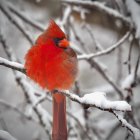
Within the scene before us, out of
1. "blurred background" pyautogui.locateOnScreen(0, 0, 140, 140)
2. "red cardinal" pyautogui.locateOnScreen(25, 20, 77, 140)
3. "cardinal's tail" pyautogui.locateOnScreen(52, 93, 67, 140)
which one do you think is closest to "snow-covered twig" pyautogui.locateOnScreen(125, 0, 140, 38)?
"blurred background" pyautogui.locateOnScreen(0, 0, 140, 140)

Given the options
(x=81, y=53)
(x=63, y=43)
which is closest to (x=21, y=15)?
(x=81, y=53)

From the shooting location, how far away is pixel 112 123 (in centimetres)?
425

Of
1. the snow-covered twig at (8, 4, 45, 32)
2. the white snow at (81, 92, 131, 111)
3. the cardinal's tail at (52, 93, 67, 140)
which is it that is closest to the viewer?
the white snow at (81, 92, 131, 111)

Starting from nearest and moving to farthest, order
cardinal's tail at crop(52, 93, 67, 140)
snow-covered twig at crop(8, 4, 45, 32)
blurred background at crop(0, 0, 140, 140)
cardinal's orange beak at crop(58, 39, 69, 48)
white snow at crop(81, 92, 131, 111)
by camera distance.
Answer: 1. white snow at crop(81, 92, 131, 111)
2. cardinal's tail at crop(52, 93, 67, 140)
3. cardinal's orange beak at crop(58, 39, 69, 48)
4. blurred background at crop(0, 0, 140, 140)
5. snow-covered twig at crop(8, 4, 45, 32)

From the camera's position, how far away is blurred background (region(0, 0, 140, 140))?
2.90 meters

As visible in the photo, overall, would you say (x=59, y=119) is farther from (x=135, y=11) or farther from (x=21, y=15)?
(x=21, y=15)

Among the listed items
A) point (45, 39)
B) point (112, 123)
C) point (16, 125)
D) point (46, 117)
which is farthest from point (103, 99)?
point (16, 125)

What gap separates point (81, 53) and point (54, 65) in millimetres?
899

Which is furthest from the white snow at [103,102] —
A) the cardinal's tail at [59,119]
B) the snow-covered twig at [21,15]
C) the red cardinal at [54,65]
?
the snow-covered twig at [21,15]

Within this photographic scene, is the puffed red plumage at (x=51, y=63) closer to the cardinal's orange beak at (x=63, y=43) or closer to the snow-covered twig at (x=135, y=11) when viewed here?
the cardinal's orange beak at (x=63, y=43)

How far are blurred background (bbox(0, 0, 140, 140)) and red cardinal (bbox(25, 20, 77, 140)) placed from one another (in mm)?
206

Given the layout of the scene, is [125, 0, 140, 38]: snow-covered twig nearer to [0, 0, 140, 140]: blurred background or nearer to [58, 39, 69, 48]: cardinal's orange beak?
[0, 0, 140, 140]: blurred background

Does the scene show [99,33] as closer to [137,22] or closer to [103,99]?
[137,22]

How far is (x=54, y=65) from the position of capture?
2428mm
